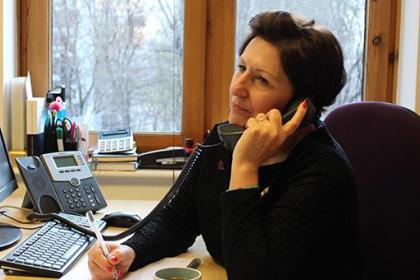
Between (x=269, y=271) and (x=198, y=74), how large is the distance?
1601 millimetres

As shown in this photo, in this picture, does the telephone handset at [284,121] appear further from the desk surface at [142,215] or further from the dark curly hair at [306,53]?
the desk surface at [142,215]

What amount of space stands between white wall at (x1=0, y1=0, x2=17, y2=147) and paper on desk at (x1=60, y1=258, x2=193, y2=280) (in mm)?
1148

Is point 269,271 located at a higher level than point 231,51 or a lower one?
lower

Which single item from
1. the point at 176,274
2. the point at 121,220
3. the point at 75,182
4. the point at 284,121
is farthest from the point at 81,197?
the point at 284,121

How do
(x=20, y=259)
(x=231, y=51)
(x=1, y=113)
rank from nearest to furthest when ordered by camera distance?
(x=20, y=259) < (x=1, y=113) < (x=231, y=51)

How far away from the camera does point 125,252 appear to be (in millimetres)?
1451

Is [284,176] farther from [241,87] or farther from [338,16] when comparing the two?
[338,16]

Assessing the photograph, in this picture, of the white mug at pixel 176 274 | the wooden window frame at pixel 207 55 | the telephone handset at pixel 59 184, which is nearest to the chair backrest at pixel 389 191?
the white mug at pixel 176 274

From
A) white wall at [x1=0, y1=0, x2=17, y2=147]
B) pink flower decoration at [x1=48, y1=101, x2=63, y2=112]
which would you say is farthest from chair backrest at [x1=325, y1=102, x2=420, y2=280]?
white wall at [x1=0, y1=0, x2=17, y2=147]

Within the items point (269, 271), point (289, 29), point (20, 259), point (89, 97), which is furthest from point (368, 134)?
point (89, 97)

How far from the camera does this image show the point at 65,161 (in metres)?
2.10

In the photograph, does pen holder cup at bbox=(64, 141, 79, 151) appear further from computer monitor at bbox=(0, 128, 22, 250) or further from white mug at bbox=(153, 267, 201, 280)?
white mug at bbox=(153, 267, 201, 280)

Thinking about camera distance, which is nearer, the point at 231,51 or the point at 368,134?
the point at 368,134

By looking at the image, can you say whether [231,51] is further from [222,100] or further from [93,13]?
[93,13]
